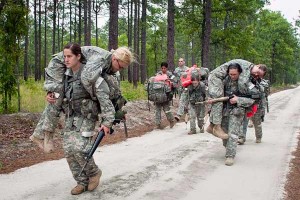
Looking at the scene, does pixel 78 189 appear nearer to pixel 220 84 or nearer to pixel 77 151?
pixel 77 151

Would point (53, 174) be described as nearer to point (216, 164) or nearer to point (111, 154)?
point (111, 154)

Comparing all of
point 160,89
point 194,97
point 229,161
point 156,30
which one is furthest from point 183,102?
point 156,30

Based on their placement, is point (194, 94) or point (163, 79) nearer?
point (194, 94)

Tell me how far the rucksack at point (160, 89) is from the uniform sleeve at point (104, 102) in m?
6.94

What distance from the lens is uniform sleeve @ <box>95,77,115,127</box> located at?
5191mm

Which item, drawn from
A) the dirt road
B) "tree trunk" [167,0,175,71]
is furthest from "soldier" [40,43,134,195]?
"tree trunk" [167,0,175,71]

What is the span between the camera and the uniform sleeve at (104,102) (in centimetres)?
519

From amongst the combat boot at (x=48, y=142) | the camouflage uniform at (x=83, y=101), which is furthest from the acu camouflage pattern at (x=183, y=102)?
the combat boot at (x=48, y=142)

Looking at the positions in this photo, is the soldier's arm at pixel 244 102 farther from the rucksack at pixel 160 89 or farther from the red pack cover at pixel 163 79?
the red pack cover at pixel 163 79

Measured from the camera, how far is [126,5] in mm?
34938

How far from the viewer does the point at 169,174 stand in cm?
679

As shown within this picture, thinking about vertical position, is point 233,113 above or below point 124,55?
below

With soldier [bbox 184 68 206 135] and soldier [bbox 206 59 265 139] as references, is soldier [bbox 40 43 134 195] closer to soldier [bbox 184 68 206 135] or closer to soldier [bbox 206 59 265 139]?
soldier [bbox 206 59 265 139]

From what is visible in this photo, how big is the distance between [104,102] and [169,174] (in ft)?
7.50
